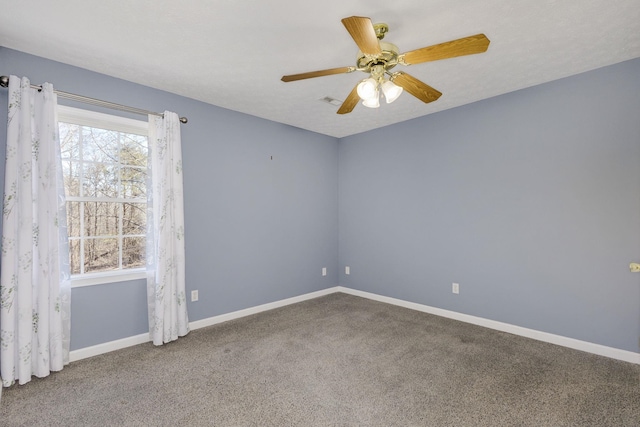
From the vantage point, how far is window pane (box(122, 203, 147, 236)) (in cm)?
309

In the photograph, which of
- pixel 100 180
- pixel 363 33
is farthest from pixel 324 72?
pixel 100 180

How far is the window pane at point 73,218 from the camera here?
2793mm

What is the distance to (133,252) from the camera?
317cm

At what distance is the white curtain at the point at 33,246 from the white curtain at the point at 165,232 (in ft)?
2.15

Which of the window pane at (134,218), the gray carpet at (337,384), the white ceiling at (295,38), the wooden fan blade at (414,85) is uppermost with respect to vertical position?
the white ceiling at (295,38)

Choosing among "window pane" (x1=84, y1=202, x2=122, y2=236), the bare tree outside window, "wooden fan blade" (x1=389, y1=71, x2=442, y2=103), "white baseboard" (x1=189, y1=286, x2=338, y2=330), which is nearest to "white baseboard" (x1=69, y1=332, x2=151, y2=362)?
"white baseboard" (x1=189, y1=286, x2=338, y2=330)

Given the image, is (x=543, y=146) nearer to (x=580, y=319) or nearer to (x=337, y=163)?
(x=580, y=319)

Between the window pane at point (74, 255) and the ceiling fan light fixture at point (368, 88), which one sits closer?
the ceiling fan light fixture at point (368, 88)

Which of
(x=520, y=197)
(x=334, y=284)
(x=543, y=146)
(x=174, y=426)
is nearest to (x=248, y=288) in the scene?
(x=334, y=284)

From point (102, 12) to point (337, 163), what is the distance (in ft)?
11.7

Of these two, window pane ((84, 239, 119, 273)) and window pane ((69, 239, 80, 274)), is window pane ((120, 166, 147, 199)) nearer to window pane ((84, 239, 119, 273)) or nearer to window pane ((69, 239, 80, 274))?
window pane ((84, 239, 119, 273))

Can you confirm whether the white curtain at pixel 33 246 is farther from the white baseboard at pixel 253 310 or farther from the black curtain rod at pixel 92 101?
the white baseboard at pixel 253 310

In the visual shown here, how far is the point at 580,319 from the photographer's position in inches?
114

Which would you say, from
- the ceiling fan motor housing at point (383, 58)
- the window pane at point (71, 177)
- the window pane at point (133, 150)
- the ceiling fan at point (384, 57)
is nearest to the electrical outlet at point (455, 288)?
the ceiling fan at point (384, 57)
